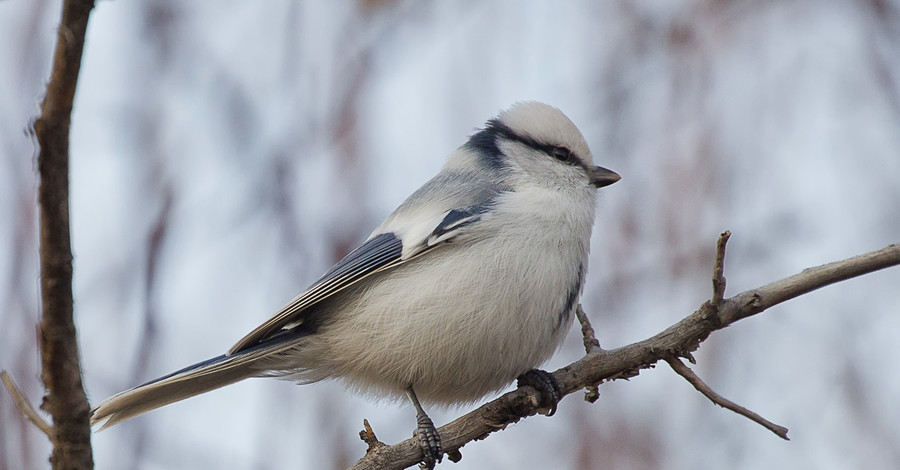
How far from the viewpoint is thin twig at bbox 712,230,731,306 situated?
184cm

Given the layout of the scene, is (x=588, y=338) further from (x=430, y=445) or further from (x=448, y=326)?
(x=430, y=445)

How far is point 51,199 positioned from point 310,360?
1672mm

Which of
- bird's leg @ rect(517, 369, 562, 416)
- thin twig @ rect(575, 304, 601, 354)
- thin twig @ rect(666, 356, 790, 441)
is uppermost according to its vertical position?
thin twig @ rect(575, 304, 601, 354)

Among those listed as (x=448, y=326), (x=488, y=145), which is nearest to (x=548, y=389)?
(x=448, y=326)

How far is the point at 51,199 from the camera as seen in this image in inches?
51.8

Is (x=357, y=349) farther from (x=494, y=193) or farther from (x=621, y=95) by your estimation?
(x=621, y=95)

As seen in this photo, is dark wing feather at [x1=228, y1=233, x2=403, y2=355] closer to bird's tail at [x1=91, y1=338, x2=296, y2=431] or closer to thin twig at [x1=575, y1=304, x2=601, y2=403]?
bird's tail at [x1=91, y1=338, x2=296, y2=431]

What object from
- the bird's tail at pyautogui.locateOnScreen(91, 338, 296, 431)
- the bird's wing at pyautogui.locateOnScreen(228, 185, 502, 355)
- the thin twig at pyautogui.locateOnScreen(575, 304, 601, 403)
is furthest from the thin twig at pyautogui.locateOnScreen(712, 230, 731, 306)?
the bird's tail at pyautogui.locateOnScreen(91, 338, 296, 431)

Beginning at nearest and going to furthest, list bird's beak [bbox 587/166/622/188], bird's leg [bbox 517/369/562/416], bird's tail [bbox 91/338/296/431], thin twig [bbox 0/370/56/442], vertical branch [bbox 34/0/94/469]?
vertical branch [bbox 34/0/94/469], thin twig [bbox 0/370/56/442], bird's tail [bbox 91/338/296/431], bird's leg [bbox 517/369/562/416], bird's beak [bbox 587/166/622/188]

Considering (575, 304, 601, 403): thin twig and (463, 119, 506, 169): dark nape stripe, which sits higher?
(463, 119, 506, 169): dark nape stripe

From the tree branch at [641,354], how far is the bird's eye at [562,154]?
0.94 meters

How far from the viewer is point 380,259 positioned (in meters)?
2.80

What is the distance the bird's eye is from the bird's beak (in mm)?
95

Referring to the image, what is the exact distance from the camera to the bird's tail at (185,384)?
243 cm
